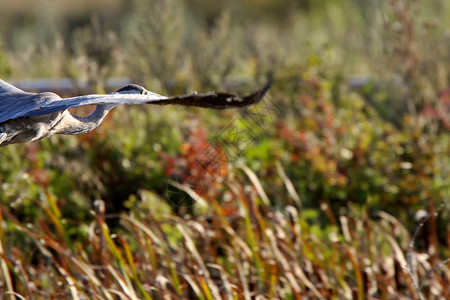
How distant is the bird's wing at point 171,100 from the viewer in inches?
57.3

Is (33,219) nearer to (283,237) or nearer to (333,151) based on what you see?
(283,237)

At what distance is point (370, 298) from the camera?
2.97 metres

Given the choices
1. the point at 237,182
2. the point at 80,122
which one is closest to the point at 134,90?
the point at 80,122

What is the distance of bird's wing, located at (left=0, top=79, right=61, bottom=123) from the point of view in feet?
5.09

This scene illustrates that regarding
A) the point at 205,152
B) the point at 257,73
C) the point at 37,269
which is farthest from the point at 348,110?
the point at 205,152

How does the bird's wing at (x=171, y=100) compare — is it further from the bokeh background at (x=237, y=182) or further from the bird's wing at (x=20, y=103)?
the bokeh background at (x=237, y=182)

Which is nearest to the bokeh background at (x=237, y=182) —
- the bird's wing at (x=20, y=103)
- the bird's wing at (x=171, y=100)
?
the bird's wing at (x=171, y=100)

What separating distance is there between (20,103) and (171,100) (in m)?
0.43

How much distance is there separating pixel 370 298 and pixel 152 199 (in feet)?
4.82

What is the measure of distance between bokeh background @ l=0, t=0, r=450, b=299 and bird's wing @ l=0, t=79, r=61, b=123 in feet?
1.42

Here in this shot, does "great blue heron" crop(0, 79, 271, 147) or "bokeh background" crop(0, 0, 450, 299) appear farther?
"bokeh background" crop(0, 0, 450, 299)

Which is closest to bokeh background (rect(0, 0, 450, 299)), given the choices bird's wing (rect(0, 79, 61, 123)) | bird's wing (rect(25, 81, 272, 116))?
bird's wing (rect(25, 81, 272, 116))

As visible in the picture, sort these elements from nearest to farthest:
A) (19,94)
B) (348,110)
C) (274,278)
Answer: (19,94)
(274,278)
(348,110)

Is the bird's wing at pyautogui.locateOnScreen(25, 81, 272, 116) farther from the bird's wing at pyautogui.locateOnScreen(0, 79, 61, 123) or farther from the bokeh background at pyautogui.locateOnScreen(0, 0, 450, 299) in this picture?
the bokeh background at pyautogui.locateOnScreen(0, 0, 450, 299)
